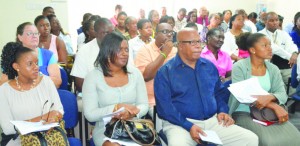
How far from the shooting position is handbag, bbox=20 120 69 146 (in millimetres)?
2135

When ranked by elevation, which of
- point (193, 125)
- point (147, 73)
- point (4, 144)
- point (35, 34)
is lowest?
point (4, 144)

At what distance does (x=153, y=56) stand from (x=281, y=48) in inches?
103

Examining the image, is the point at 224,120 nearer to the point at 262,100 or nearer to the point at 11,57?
the point at 262,100

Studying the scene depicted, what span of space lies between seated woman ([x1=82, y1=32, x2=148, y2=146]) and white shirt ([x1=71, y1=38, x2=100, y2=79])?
58 cm

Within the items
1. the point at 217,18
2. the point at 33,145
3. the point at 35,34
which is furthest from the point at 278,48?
the point at 33,145

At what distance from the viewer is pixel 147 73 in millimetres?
3129

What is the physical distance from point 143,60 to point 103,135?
1131 millimetres

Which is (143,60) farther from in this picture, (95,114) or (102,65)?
(95,114)

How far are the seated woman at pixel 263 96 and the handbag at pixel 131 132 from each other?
0.98 meters

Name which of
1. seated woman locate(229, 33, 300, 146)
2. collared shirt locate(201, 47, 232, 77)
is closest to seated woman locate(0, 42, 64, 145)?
seated woman locate(229, 33, 300, 146)

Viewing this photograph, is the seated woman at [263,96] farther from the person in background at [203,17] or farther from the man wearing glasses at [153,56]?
the person in background at [203,17]

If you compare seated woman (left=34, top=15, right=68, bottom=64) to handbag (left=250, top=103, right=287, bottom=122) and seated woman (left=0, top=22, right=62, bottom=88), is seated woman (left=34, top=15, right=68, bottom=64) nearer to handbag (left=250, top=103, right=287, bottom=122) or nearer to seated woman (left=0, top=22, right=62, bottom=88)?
seated woman (left=0, top=22, right=62, bottom=88)

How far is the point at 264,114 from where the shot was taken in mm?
2775

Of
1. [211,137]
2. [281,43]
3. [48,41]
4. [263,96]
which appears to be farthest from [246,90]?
[48,41]
